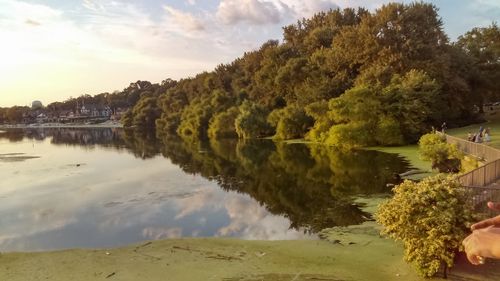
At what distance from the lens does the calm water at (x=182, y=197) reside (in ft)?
74.1

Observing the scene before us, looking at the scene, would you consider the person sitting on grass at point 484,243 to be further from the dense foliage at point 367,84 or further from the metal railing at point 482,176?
the dense foliage at point 367,84

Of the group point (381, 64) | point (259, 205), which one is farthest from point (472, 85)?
point (259, 205)

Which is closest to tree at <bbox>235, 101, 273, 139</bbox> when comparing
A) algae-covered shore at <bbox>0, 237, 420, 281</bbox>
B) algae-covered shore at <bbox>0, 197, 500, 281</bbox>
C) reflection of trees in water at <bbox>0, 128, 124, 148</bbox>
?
reflection of trees in water at <bbox>0, 128, 124, 148</bbox>

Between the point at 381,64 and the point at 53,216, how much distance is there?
172ft

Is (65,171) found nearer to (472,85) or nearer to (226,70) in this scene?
(472,85)

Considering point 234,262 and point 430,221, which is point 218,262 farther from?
point 430,221

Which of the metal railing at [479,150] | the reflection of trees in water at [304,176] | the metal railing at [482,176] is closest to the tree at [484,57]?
the reflection of trees in water at [304,176]

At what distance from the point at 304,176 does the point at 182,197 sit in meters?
12.1

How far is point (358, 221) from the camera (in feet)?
73.1

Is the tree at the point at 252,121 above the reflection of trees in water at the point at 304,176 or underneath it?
above

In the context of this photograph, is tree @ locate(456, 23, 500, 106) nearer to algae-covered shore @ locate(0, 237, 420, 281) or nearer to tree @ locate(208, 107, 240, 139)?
tree @ locate(208, 107, 240, 139)

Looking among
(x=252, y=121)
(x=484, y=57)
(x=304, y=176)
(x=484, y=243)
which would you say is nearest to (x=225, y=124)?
(x=252, y=121)

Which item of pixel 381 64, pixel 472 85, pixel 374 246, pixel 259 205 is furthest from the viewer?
pixel 472 85

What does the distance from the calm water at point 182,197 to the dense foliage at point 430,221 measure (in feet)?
23.3
